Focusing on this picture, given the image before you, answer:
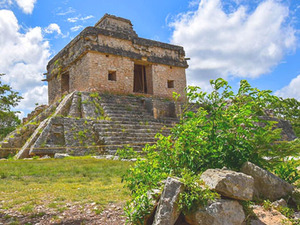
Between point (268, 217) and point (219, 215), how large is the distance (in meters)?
0.73

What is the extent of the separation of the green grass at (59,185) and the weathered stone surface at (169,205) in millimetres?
1334

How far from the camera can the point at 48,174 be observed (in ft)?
19.2

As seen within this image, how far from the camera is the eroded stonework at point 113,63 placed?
1409 cm

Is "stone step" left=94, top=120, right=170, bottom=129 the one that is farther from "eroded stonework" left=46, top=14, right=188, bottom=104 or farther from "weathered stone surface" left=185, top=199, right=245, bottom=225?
"weathered stone surface" left=185, top=199, right=245, bottom=225

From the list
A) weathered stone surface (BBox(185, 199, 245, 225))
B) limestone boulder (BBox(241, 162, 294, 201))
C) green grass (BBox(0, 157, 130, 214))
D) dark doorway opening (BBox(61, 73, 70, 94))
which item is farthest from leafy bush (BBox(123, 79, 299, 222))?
dark doorway opening (BBox(61, 73, 70, 94))

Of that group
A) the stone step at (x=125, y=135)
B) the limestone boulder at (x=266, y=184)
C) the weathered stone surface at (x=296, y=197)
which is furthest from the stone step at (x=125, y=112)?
the weathered stone surface at (x=296, y=197)

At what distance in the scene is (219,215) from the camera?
2498mm

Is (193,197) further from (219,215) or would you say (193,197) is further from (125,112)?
(125,112)

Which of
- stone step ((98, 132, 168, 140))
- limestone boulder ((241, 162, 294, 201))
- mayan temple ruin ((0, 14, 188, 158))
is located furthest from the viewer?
stone step ((98, 132, 168, 140))

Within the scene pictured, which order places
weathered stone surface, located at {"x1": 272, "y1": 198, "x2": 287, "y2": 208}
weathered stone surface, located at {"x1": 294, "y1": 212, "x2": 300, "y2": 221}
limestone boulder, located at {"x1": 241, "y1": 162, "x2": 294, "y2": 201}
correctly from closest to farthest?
weathered stone surface, located at {"x1": 294, "y1": 212, "x2": 300, "y2": 221} < weathered stone surface, located at {"x1": 272, "y1": 198, "x2": 287, "y2": 208} < limestone boulder, located at {"x1": 241, "y1": 162, "x2": 294, "y2": 201}

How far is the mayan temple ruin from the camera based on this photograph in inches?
392

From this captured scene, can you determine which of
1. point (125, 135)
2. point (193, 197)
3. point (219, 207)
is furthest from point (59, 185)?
point (125, 135)

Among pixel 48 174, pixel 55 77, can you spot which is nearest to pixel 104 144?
pixel 48 174

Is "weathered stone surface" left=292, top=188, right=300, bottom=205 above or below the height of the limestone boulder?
below
